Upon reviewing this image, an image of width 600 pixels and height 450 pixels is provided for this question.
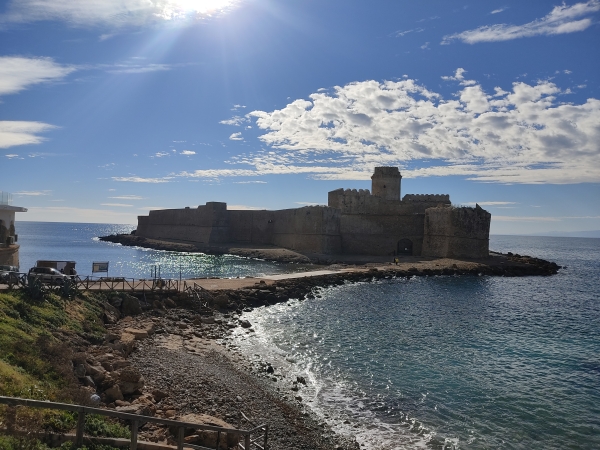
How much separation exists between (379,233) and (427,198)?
5.34m

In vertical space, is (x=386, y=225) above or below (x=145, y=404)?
above

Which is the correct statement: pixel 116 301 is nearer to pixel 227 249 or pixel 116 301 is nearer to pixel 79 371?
pixel 79 371

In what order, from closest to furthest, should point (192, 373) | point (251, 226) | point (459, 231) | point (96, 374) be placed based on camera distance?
1. point (96, 374)
2. point (192, 373)
3. point (459, 231)
4. point (251, 226)

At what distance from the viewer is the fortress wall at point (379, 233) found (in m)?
41.6

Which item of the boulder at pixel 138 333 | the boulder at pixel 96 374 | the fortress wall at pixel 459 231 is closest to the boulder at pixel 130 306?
the boulder at pixel 138 333

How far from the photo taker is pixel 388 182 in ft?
145

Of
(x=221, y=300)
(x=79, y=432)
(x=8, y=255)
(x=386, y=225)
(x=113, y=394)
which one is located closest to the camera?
(x=79, y=432)

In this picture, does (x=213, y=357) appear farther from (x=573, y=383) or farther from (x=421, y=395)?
(x=573, y=383)

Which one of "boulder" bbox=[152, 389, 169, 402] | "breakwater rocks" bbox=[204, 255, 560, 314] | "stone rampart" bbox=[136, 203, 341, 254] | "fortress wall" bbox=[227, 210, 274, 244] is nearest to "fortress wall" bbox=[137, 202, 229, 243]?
"stone rampart" bbox=[136, 203, 341, 254]

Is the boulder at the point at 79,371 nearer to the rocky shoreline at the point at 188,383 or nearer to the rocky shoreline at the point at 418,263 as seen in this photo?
the rocky shoreline at the point at 188,383

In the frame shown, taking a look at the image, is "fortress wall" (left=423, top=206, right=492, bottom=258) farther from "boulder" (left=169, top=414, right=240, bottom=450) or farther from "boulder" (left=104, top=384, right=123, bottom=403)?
"boulder" (left=104, top=384, right=123, bottom=403)

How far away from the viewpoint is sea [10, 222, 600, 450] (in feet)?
31.4

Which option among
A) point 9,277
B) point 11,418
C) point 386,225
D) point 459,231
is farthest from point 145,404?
point 386,225

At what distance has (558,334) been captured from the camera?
18000 millimetres
